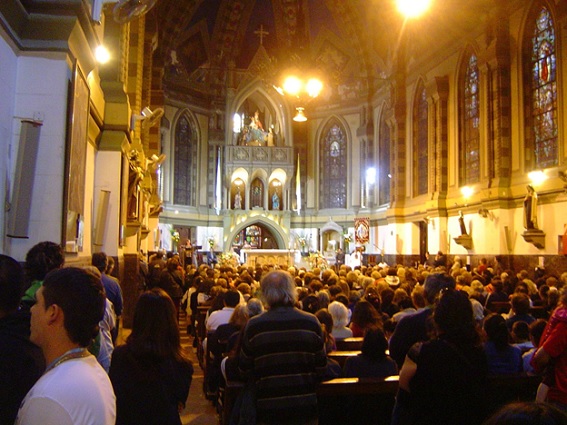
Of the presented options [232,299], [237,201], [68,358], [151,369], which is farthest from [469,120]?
[68,358]

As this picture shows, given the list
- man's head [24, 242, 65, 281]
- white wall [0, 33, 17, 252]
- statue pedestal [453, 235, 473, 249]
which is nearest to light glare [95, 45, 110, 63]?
white wall [0, 33, 17, 252]

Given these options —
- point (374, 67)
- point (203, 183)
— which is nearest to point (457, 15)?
point (374, 67)

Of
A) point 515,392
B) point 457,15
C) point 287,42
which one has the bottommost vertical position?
point 515,392

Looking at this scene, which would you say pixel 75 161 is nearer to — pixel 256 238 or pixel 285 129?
pixel 285 129

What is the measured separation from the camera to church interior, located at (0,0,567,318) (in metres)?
6.17

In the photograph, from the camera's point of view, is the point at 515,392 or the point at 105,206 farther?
the point at 105,206

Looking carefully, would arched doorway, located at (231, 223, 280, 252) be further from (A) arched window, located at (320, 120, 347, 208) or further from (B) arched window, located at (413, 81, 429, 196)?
(B) arched window, located at (413, 81, 429, 196)

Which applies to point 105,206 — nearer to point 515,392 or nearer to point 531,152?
point 515,392

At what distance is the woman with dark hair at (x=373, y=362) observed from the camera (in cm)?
492

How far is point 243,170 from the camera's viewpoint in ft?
120

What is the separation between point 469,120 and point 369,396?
69.3ft

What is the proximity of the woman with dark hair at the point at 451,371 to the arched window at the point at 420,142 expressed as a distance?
25.2 m

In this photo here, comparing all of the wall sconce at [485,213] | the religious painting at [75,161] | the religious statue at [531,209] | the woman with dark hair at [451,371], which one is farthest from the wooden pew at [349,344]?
the wall sconce at [485,213]

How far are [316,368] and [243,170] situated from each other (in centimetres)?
3319
